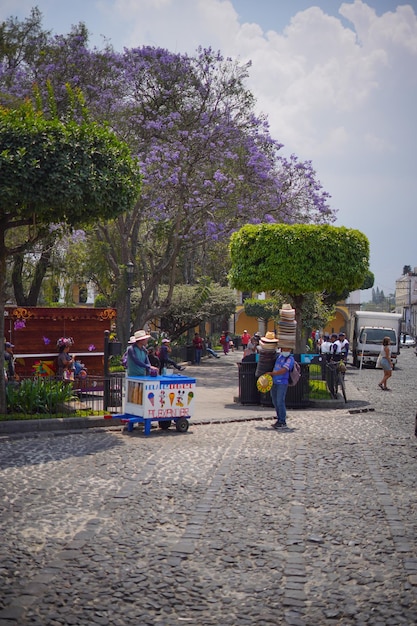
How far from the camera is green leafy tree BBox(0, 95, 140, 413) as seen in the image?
13.0m

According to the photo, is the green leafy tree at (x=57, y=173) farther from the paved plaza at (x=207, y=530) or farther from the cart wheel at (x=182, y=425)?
the paved plaza at (x=207, y=530)

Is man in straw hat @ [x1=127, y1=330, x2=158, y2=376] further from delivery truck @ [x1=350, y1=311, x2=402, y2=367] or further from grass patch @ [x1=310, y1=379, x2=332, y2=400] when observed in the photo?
delivery truck @ [x1=350, y1=311, x2=402, y2=367]

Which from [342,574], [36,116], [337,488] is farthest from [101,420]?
[342,574]

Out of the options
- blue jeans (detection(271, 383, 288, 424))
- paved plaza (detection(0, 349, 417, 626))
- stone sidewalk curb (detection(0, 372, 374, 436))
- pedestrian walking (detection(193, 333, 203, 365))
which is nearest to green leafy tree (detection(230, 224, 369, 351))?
stone sidewalk curb (detection(0, 372, 374, 436))

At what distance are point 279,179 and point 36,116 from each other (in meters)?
18.9

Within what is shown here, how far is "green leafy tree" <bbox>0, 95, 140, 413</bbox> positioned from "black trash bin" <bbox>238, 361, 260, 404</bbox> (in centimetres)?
565

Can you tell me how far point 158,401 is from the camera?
13461mm

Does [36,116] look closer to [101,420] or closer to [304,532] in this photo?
[101,420]

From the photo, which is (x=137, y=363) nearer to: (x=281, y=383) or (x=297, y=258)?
(x=281, y=383)

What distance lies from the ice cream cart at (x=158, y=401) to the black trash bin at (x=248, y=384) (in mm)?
4822

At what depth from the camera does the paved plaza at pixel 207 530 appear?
17.9ft

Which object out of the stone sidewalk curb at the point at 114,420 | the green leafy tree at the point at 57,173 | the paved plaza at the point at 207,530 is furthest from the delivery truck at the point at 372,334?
the paved plaza at the point at 207,530

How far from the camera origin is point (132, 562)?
636cm

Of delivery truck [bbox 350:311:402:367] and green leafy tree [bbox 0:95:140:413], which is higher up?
green leafy tree [bbox 0:95:140:413]
